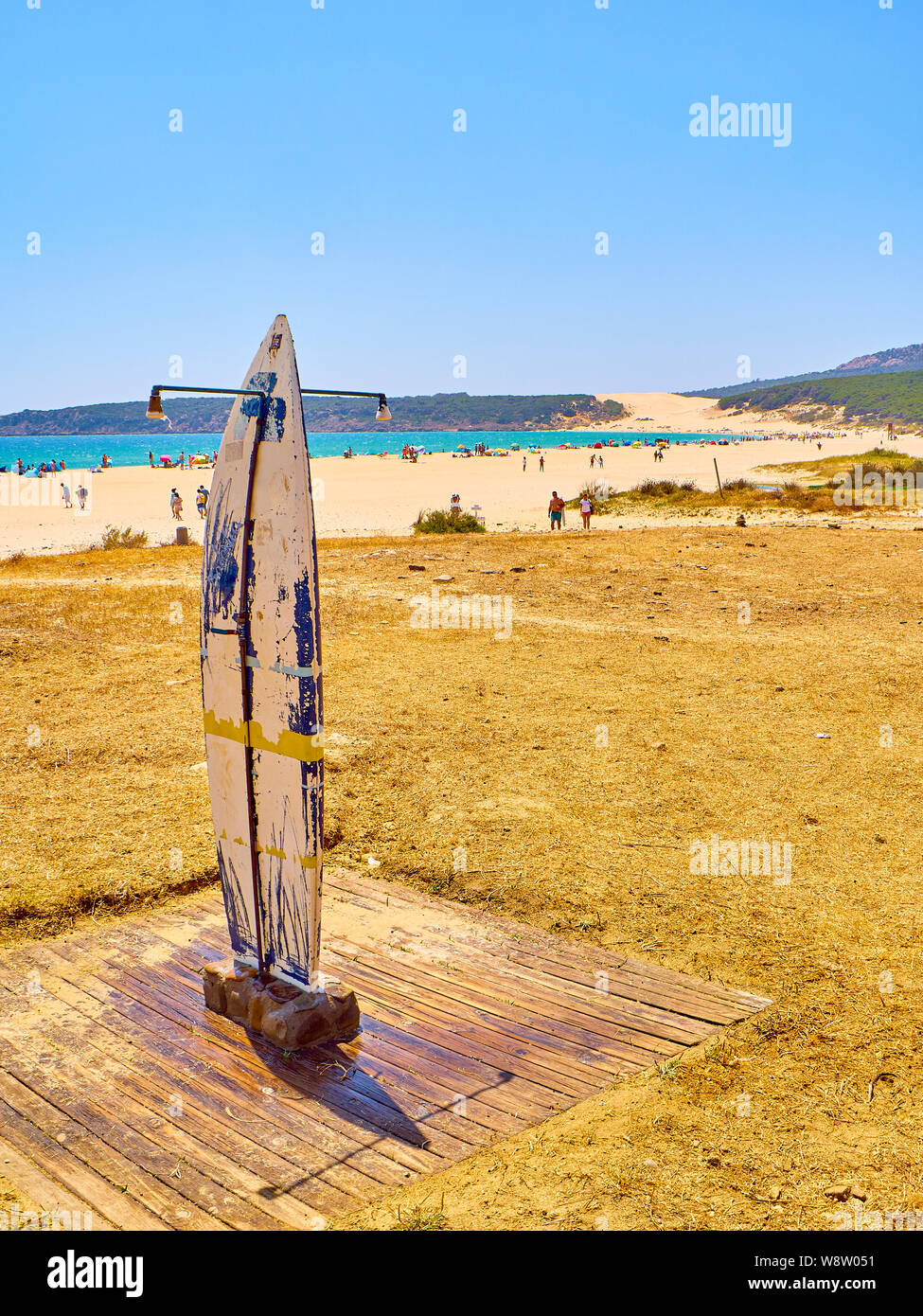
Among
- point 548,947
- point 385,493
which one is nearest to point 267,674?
point 548,947

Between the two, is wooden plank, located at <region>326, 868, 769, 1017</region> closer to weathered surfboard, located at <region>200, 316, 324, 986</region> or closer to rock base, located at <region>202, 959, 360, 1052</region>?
rock base, located at <region>202, 959, 360, 1052</region>

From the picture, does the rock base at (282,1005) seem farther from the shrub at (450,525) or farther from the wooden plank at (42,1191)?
the shrub at (450,525)

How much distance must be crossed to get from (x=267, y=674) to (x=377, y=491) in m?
55.5

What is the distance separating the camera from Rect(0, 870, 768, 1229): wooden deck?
459 cm

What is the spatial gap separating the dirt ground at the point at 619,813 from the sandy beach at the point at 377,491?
17.3 m

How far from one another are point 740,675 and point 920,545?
14.1 m

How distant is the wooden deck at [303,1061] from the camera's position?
4.59 metres

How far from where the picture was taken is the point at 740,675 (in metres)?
13.7

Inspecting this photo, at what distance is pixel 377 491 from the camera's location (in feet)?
197
